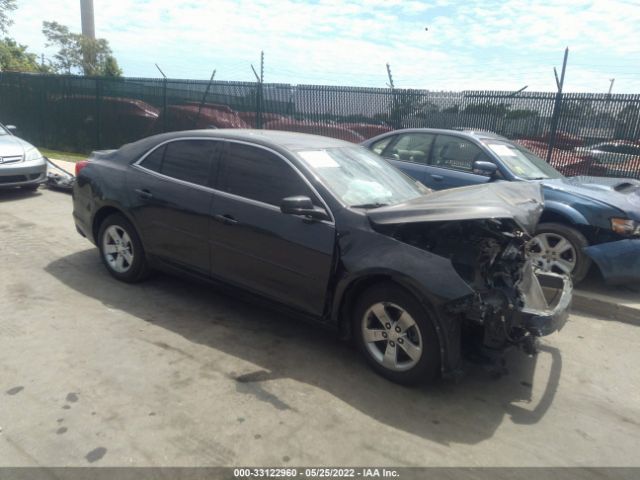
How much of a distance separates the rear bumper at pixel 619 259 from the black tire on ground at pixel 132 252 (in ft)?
14.9

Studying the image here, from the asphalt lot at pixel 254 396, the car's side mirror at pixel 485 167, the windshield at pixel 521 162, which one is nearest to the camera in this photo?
the asphalt lot at pixel 254 396

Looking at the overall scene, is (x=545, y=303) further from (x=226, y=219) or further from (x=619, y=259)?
(x=226, y=219)

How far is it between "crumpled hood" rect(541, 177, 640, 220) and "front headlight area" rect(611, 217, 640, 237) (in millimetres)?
63

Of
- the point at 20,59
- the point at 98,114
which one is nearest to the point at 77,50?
the point at 20,59

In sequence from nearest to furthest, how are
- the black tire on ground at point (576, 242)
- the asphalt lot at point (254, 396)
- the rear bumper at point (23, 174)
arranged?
the asphalt lot at point (254, 396), the black tire on ground at point (576, 242), the rear bumper at point (23, 174)

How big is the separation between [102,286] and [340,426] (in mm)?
3027

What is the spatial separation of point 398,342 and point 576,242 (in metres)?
3.01

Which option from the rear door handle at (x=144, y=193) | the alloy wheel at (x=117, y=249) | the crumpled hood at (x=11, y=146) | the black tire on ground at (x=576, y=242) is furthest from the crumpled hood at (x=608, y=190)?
the crumpled hood at (x=11, y=146)

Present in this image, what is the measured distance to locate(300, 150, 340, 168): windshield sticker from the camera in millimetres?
3898

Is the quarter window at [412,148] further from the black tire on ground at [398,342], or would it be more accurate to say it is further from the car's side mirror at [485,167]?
the black tire on ground at [398,342]

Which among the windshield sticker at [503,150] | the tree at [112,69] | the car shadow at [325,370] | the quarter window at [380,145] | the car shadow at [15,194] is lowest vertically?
the car shadow at [15,194]

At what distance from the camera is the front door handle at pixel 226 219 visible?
399 cm

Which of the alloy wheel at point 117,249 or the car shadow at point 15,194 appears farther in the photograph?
the car shadow at point 15,194

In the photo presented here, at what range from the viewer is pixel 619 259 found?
5.01 metres
